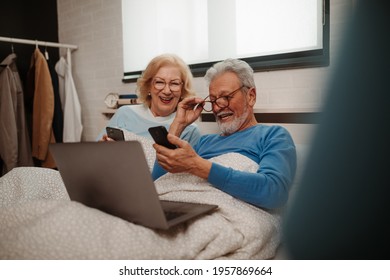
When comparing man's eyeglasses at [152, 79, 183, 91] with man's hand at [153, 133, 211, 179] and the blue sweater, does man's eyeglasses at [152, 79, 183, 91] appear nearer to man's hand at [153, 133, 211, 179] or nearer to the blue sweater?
the blue sweater

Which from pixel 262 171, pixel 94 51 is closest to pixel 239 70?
pixel 262 171

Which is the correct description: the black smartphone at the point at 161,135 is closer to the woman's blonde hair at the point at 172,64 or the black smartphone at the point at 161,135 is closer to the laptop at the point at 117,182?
the laptop at the point at 117,182

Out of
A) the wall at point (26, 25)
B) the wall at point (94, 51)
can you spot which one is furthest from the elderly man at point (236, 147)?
the wall at point (26, 25)

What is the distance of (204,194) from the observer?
2.96 feet

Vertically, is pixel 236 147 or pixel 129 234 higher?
pixel 236 147

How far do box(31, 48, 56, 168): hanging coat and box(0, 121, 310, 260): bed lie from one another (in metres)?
1.65

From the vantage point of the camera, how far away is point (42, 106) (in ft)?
7.59

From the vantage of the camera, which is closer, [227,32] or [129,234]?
[129,234]

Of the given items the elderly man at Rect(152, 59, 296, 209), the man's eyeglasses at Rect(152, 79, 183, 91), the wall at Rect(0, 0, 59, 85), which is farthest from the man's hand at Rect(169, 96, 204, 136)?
the wall at Rect(0, 0, 59, 85)

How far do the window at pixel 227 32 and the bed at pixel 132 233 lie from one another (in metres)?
0.64

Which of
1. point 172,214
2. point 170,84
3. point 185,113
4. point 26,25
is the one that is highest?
point 26,25

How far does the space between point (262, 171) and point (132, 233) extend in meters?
0.40

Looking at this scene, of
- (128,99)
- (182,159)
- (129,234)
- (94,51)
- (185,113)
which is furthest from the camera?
(94,51)

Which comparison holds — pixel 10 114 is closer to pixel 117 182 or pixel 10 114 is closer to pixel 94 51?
pixel 94 51
